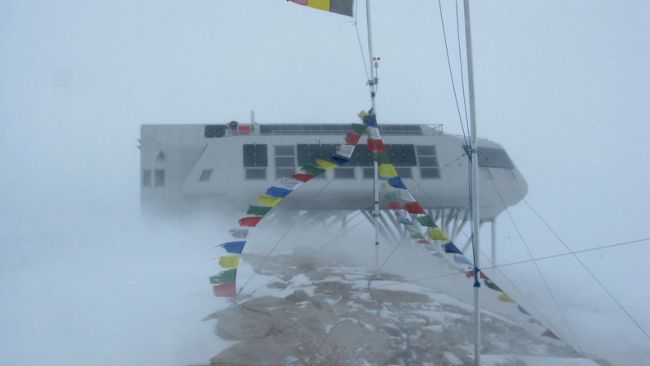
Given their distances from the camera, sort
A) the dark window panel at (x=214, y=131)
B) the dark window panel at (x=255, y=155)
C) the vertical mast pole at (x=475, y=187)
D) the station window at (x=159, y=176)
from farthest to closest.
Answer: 1. the dark window panel at (x=214, y=131)
2. the station window at (x=159, y=176)
3. the dark window panel at (x=255, y=155)
4. the vertical mast pole at (x=475, y=187)

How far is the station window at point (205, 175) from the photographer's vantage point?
20.5m

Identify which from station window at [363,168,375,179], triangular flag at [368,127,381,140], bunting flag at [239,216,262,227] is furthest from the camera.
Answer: station window at [363,168,375,179]

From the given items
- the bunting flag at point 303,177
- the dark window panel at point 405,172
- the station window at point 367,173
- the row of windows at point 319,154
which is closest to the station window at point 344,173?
the row of windows at point 319,154

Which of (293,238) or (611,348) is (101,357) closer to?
(611,348)

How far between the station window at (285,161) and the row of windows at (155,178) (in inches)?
182

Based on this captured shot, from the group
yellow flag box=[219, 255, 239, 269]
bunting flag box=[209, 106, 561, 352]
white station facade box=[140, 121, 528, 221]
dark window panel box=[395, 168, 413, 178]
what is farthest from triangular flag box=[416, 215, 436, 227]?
dark window panel box=[395, 168, 413, 178]

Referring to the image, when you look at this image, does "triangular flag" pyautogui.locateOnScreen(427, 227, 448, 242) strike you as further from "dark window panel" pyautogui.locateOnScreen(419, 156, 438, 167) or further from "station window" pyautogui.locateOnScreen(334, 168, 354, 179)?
"dark window panel" pyautogui.locateOnScreen(419, 156, 438, 167)

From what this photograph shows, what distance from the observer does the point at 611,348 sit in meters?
12.4

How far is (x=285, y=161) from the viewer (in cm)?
2091

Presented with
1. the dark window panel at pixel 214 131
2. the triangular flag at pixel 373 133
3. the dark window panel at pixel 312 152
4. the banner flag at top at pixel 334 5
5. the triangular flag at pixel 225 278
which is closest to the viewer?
the triangular flag at pixel 225 278

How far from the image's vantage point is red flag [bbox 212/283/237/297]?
11.1 m

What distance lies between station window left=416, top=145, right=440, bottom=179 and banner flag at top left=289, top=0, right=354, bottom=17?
792cm

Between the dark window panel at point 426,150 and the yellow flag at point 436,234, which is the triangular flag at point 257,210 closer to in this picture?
the yellow flag at point 436,234

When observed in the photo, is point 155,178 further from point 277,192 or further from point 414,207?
point 414,207
